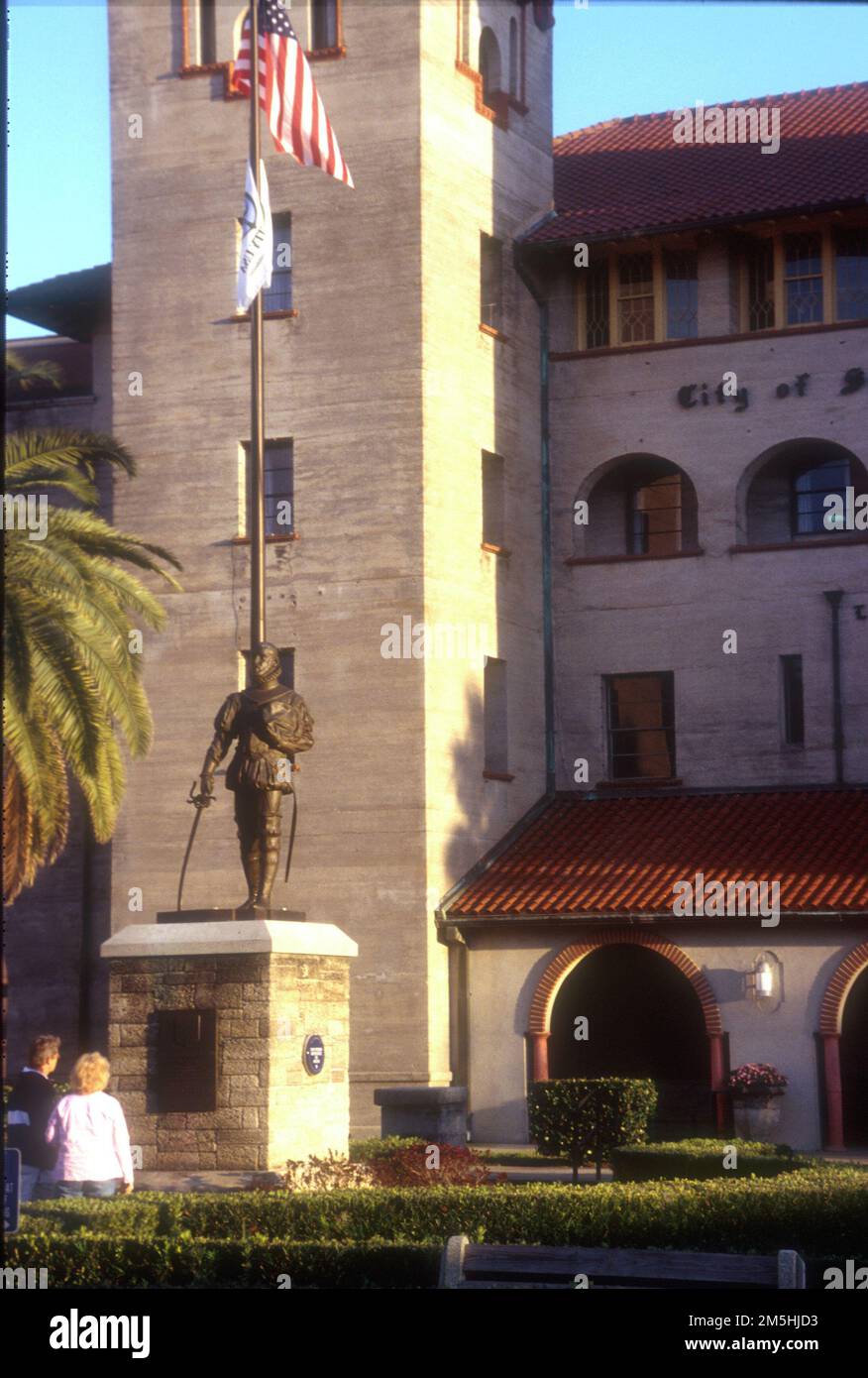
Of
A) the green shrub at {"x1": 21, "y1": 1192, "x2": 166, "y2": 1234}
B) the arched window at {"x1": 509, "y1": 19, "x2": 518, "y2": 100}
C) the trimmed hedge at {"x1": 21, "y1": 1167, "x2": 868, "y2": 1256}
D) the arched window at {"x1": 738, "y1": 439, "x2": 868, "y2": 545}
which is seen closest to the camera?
the green shrub at {"x1": 21, "y1": 1192, "x2": 166, "y2": 1234}

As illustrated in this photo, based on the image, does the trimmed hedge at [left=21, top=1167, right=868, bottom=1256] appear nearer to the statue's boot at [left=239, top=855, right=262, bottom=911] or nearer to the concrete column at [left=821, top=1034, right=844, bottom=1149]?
the statue's boot at [left=239, top=855, right=262, bottom=911]

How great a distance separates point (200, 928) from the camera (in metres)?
22.1

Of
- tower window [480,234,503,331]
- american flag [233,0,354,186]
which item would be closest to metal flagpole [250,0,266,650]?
american flag [233,0,354,186]

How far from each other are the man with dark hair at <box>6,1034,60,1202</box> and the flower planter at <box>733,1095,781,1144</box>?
15486 millimetres

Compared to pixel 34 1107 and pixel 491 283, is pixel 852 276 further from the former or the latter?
pixel 34 1107

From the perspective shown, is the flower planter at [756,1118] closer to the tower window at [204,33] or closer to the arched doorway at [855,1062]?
the arched doorway at [855,1062]

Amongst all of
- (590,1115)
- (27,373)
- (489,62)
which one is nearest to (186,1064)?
(590,1115)

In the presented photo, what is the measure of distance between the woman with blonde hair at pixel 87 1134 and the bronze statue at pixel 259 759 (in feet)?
16.6

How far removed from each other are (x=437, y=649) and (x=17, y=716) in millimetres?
8968

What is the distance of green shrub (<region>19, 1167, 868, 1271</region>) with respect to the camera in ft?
53.2

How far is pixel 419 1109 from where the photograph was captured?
27312mm

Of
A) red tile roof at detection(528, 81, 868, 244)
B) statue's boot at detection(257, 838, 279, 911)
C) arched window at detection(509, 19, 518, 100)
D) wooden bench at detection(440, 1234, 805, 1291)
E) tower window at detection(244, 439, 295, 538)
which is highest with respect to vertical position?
arched window at detection(509, 19, 518, 100)

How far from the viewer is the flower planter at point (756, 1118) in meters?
32.8

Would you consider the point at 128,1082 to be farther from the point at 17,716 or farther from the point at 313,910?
the point at 313,910
